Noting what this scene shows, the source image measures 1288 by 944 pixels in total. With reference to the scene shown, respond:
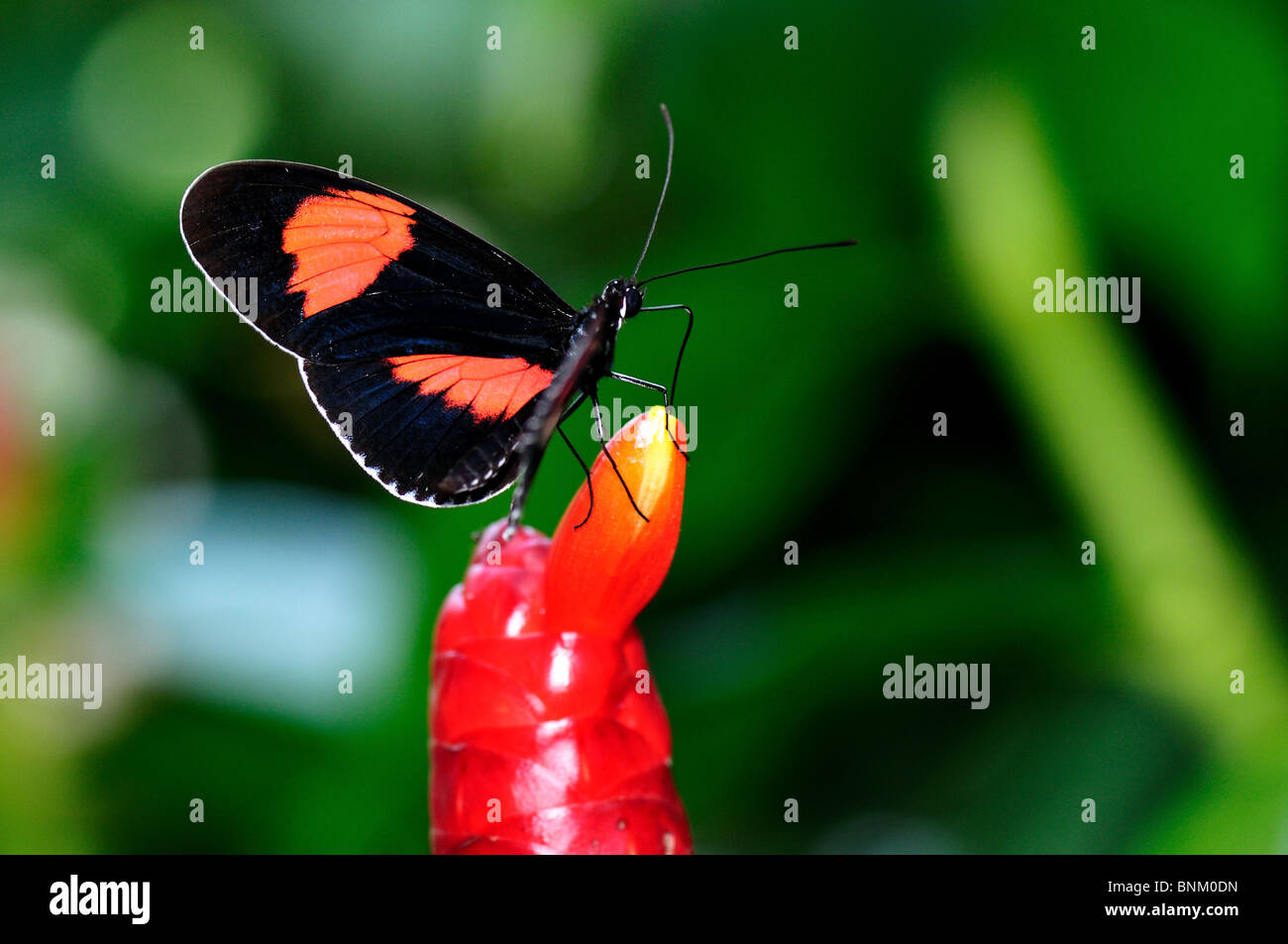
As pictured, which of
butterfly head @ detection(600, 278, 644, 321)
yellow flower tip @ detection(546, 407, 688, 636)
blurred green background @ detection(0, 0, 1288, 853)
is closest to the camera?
yellow flower tip @ detection(546, 407, 688, 636)

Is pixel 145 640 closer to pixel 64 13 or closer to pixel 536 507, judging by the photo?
pixel 536 507

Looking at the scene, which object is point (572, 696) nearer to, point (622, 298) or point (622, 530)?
point (622, 530)

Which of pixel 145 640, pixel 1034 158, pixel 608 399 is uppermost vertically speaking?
pixel 1034 158

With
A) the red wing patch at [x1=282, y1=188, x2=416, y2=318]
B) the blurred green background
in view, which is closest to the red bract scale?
the red wing patch at [x1=282, y1=188, x2=416, y2=318]

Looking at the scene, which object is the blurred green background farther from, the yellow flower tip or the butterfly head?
the yellow flower tip

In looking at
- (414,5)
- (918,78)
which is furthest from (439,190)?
(918,78)

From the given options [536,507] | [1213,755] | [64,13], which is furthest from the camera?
[64,13]

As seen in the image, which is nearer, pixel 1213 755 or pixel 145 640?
pixel 1213 755
